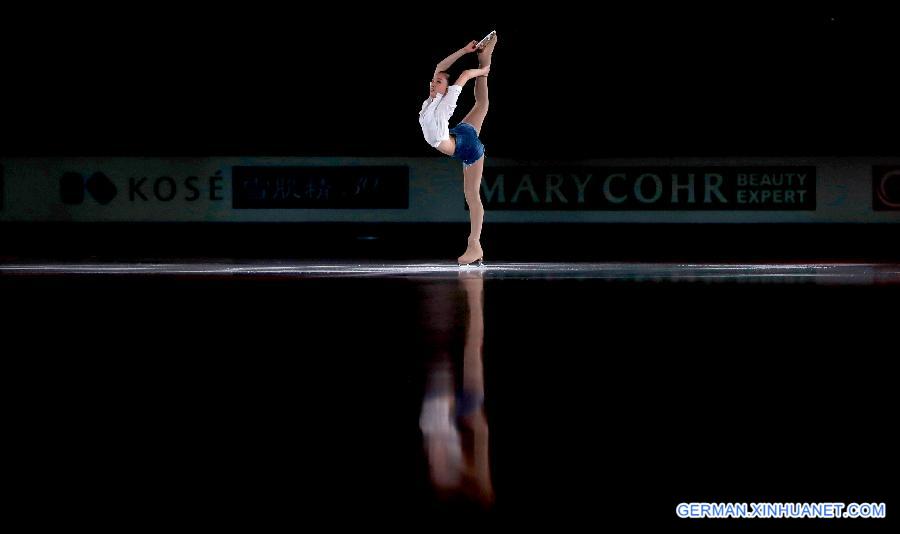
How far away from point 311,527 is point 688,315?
2019mm

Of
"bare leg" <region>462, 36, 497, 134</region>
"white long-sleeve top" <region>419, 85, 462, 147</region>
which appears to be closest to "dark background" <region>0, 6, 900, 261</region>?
"bare leg" <region>462, 36, 497, 134</region>

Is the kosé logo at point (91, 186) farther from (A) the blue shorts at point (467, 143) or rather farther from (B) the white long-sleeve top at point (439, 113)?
(B) the white long-sleeve top at point (439, 113)

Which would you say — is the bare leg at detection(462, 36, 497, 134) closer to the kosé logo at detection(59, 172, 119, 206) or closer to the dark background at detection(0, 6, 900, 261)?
the dark background at detection(0, 6, 900, 261)

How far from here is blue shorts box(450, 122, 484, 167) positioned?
5035mm

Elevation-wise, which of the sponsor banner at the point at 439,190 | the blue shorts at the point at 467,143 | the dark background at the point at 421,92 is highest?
the dark background at the point at 421,92

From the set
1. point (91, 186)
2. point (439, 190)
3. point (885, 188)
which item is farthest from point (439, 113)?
point (885, 188)

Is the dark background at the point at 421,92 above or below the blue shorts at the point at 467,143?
above

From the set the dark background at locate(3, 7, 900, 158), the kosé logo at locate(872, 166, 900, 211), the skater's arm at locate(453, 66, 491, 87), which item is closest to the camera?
the skater's arm at locate(453, 66, 491, 87)

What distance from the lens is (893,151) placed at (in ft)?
33.2

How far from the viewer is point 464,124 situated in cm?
514

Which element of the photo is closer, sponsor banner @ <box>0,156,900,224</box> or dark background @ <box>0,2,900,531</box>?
dark background @ <box>0,2,900,531</box>

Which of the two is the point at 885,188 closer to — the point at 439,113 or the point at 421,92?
the point at 421,92

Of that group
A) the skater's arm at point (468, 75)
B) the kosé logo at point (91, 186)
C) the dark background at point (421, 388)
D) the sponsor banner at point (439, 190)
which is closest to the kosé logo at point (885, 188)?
the sponsor banner at point (439, 190)

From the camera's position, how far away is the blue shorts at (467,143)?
5.04 metres
